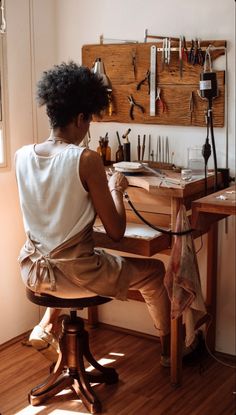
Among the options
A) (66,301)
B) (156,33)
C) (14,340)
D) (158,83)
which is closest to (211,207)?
(66,301)

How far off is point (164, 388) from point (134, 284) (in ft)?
1.76

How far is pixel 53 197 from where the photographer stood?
238cm

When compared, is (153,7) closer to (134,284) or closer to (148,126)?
(148,126)

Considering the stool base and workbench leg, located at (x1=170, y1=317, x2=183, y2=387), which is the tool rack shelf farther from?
the stool base

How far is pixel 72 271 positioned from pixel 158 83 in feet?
3.92

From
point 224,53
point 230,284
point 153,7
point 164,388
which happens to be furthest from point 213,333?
point 153,7

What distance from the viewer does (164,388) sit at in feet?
9.13

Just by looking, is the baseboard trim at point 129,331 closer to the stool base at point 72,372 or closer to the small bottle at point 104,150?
the stool base at point 72,372

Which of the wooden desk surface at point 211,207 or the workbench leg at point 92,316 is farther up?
the wooden desk surface at point 211,207

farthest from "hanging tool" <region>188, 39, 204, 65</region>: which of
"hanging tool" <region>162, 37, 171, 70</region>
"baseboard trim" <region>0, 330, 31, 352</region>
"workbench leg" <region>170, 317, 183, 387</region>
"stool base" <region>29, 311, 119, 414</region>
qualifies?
"baseboard trim" <region>0, 330, 31, 352</region>

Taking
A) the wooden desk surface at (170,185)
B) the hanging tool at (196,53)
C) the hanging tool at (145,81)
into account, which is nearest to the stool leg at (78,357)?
the wooden desk surface at (170,185)

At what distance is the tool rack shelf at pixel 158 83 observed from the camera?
9.70 feet

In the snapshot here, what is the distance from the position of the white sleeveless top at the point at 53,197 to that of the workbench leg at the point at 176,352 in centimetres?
73

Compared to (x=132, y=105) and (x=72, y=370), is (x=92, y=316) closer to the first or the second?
(x=72, y=370)
